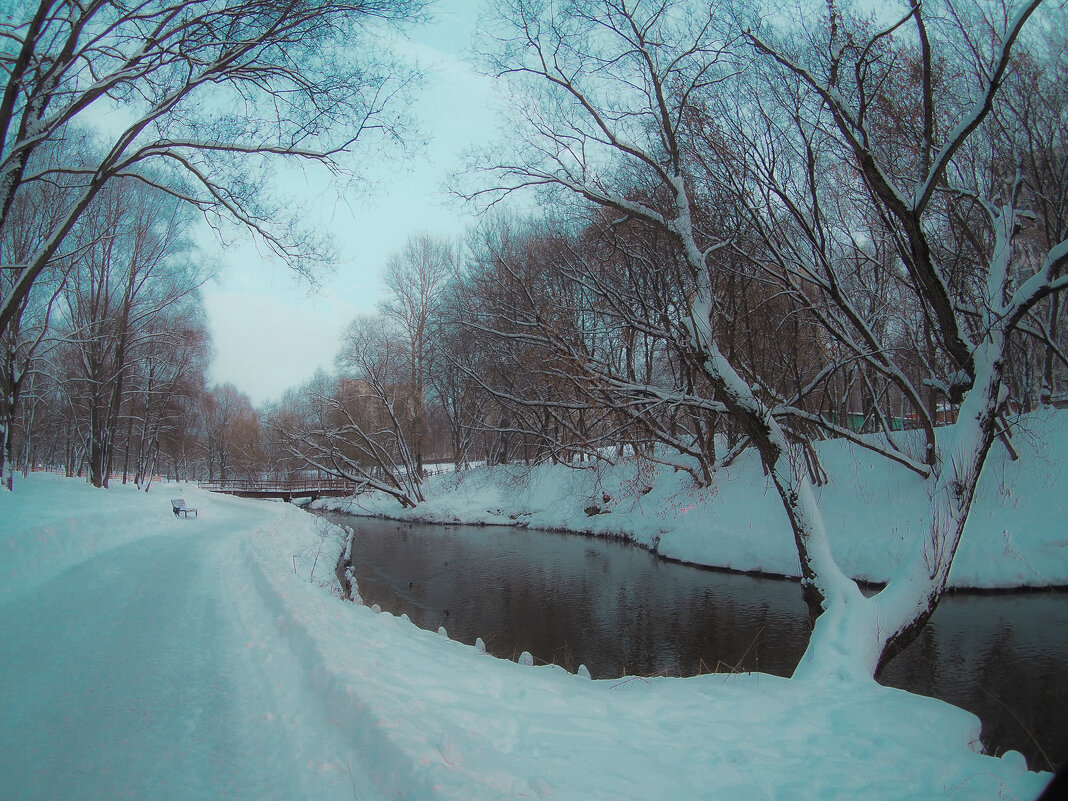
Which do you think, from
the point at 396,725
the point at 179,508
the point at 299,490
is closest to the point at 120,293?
the point at 179,508

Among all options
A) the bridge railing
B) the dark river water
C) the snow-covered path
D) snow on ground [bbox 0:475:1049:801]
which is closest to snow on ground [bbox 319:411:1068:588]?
the dark river water

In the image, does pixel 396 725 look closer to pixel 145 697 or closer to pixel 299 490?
pixel 145 697

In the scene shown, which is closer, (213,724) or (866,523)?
(213,724)

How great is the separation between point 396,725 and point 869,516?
42.6 feet

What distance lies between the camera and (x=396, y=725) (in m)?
3.38

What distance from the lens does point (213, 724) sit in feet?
12.4

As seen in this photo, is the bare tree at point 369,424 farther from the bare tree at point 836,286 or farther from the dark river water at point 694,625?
the bare tree at point 836,286

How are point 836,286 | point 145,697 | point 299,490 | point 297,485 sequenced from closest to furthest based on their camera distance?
1. point 145,697
2. point 836,286
3. point 299,490
4. point 297,485

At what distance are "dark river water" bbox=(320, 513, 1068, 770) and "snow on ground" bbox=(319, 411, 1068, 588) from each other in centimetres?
66

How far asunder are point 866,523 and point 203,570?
13542 millimetres

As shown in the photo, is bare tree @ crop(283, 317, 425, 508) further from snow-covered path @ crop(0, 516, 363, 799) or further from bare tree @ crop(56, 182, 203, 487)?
snow-covered path @ crop(0, 516, 363, 799)

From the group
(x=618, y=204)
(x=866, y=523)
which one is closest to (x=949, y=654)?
(x=866, y=523)

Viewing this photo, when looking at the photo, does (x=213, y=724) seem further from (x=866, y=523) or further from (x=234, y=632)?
(x=866, y=523)

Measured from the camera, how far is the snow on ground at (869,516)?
1084 cm
